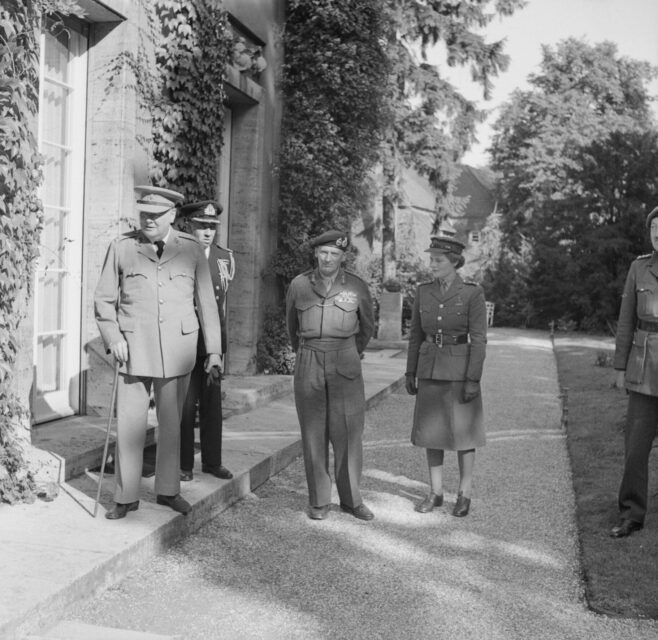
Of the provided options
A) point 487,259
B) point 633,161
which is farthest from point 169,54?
point 487,259

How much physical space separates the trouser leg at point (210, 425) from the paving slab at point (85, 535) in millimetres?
143

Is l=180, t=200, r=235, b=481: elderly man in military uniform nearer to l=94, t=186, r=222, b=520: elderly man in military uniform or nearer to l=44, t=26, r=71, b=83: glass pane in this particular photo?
l=94, t=186, r=222, b=520: elderly man in military uniform

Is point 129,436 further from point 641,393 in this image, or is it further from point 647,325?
point 647,325

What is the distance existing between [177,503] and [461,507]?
190 centimetres

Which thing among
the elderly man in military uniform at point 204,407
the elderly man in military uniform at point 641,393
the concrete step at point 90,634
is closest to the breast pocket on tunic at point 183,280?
the elderly man in military uniform at point 204,407

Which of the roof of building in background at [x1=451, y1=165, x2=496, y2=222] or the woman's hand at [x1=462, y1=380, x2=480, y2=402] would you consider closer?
the woman's hand at [x1=462, y1=380, x2=480, y2=402]

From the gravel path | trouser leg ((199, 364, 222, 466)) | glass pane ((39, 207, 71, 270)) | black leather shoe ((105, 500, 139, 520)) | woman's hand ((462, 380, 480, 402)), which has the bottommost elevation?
the gravel path

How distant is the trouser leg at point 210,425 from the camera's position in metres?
6.06

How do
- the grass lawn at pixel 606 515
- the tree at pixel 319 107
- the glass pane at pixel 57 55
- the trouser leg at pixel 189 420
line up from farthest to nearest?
the tree at pixel 319 107
the glass pane at pixel 57 55
the trouser leg at pixel 189 420
the grass lawn at pixel 606 515

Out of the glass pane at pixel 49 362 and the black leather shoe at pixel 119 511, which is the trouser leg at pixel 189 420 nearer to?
the black leather shoe at pixel 119 511

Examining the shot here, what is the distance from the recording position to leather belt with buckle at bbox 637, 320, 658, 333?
5.42 meters

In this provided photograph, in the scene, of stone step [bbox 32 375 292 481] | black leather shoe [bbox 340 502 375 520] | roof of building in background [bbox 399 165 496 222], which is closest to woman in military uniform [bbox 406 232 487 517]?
black leather shoe [bbox 340 502 375 520]

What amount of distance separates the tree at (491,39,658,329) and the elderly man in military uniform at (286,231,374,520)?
1009 inches

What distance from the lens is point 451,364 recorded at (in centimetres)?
586
